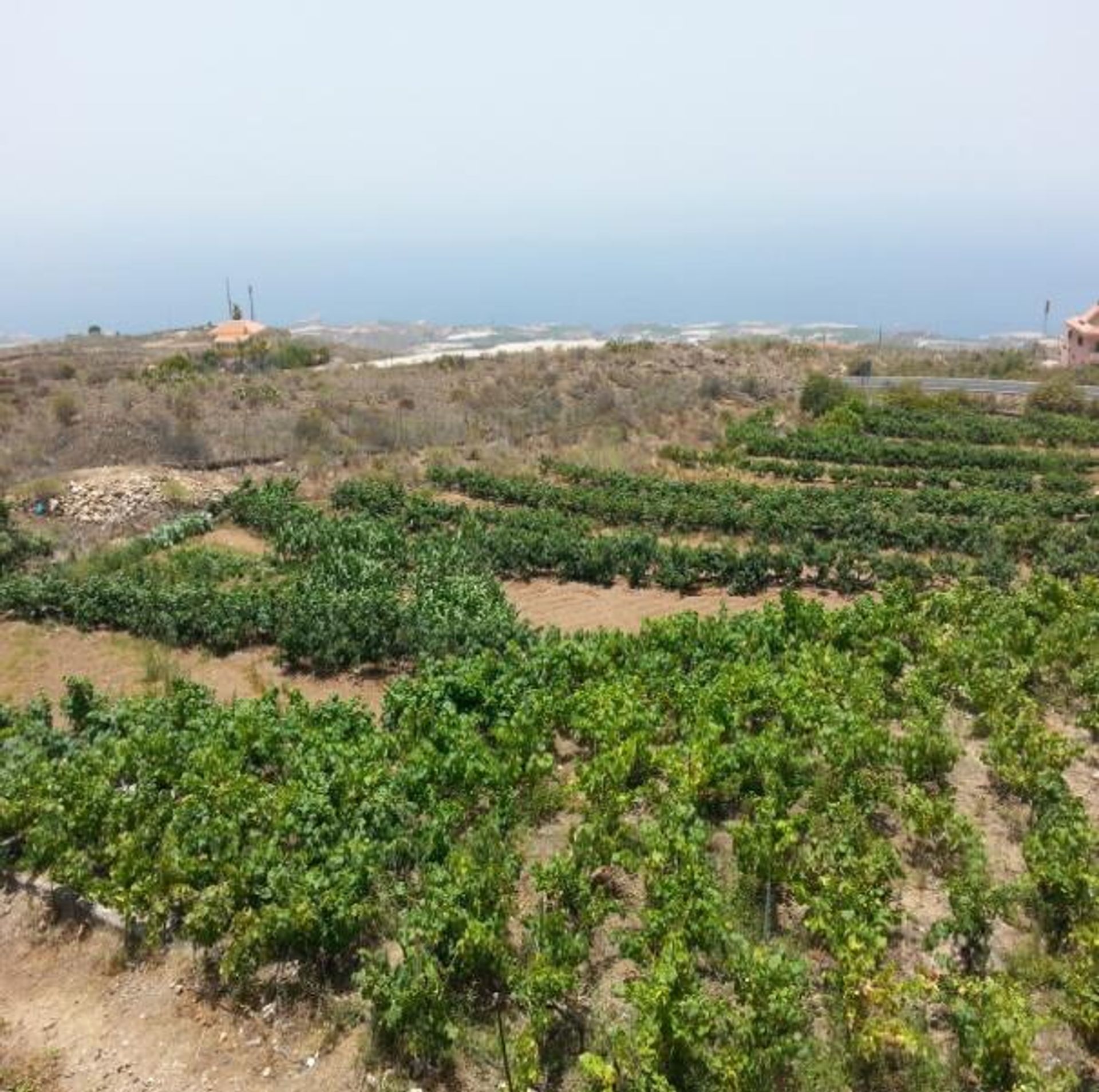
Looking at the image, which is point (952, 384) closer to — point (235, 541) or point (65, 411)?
point (235, 541)

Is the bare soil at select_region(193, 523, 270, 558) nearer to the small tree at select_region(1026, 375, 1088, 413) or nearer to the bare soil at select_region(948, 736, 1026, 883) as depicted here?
the bare soil at select_region(948, 736, 1026, 883)

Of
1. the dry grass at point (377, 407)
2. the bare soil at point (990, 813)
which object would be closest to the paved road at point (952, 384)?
the dry grass at point (377, 407)

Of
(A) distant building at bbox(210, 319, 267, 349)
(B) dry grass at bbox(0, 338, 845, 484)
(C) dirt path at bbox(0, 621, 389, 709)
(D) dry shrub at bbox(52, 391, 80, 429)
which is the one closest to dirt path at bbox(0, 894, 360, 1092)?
(C) dirt path at bbox(0, 621, 389, 709)

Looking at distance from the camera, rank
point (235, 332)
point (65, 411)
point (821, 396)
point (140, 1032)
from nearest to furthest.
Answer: point (140, 1032), point (65, 411), point (821, 396), point (235, 332)

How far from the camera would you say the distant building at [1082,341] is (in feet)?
153

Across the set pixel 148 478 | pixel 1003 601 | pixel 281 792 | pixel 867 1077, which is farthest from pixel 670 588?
pixel 148 478

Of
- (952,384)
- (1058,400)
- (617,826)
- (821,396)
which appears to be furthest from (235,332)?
(617,826)

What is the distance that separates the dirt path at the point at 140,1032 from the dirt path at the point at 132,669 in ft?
17.0

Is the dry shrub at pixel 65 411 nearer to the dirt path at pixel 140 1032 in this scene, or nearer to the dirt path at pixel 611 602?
the dirt path at pixel 611 602

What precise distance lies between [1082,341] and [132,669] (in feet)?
161

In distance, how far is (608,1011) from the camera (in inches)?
261

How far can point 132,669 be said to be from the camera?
44.7 ft

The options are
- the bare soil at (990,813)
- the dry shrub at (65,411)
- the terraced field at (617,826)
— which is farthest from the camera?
the dry shrub at (65,411)

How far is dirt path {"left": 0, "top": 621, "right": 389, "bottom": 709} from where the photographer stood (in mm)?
12914
